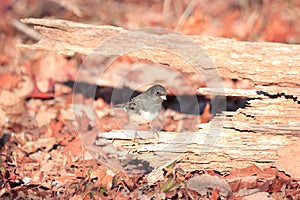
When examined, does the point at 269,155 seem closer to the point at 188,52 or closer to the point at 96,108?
the point at 188,52

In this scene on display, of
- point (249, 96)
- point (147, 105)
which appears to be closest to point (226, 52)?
point (249, 96)

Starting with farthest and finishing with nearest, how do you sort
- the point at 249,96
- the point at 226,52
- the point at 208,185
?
the point at 226,52 < the point at 208,185 < the point at 249,96

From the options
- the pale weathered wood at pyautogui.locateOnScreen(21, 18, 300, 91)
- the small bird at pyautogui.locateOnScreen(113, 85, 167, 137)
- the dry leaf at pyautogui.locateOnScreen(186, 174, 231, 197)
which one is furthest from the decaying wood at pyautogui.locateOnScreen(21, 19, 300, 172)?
the small bird at pyautogui.locateOnScreen(113, 85, 167, 137)

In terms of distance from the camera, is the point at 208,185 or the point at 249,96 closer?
the point at 249,96

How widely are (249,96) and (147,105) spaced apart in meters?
1.23

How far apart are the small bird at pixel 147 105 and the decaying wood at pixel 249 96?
60cm

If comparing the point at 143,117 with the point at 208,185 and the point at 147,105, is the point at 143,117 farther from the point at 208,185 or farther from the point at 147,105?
the point at 208,185

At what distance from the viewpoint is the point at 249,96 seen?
177 inches

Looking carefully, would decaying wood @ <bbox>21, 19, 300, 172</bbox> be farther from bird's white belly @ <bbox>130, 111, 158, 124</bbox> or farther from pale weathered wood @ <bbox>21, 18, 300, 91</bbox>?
bird's white belly @ <bbox>130, 111, 158, 124</bbox>

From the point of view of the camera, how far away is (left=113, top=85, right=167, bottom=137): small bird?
214 inches

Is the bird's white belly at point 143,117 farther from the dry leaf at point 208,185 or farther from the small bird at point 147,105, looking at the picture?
the dry leaf at point 208,185

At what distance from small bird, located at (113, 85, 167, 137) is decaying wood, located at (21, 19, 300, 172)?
23.5 inches

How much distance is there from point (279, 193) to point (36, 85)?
3345 millimetres

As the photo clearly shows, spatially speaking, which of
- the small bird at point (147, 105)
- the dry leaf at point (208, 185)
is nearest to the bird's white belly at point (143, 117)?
the small bird at point (147, 105)
